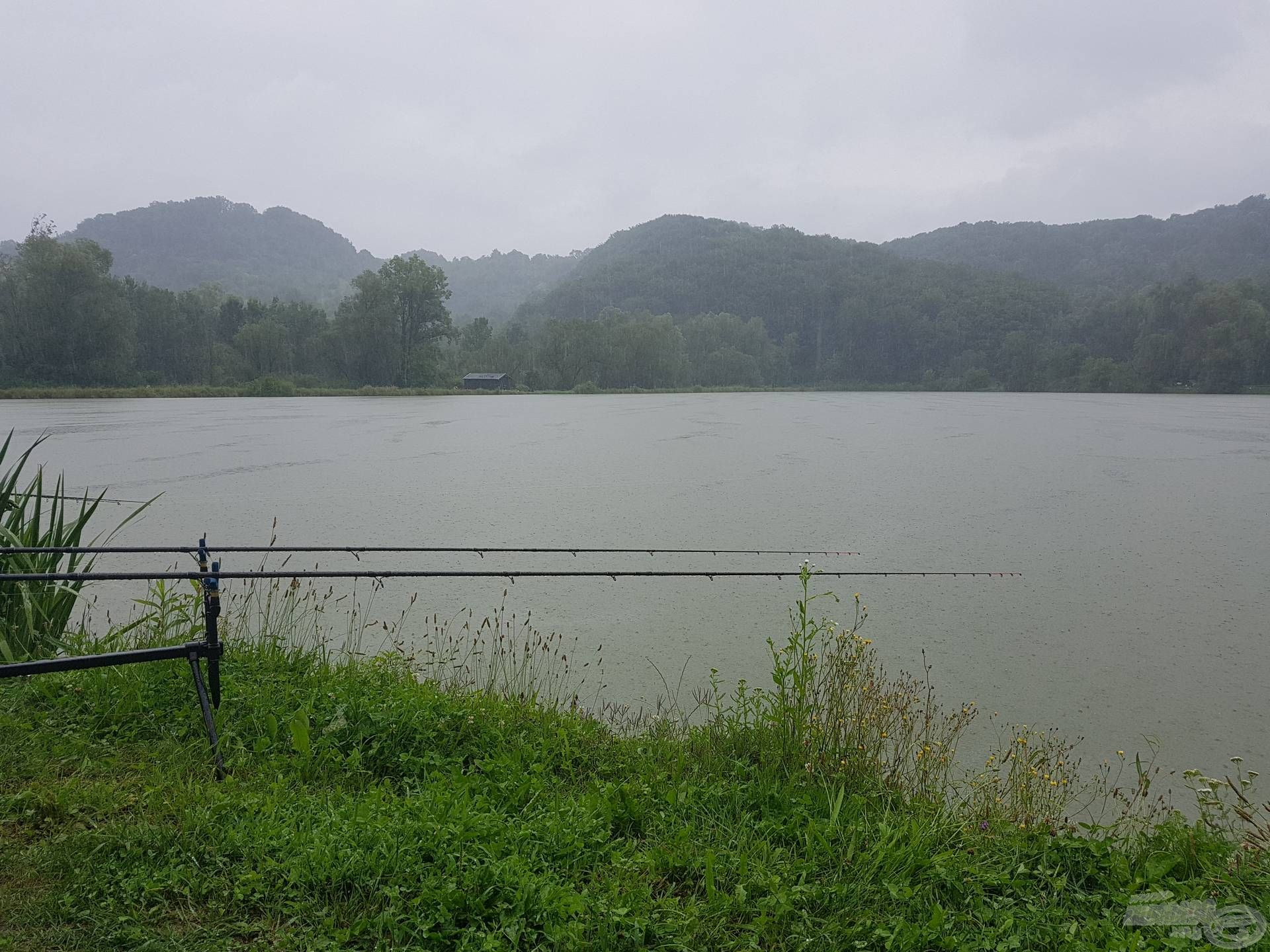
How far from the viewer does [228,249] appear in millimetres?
98125

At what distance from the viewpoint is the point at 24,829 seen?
6.40 feet

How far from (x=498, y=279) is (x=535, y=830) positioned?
4880 inches

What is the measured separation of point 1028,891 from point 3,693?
10.6 ft

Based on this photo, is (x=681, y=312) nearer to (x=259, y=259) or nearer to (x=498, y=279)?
(x=498, y=279)

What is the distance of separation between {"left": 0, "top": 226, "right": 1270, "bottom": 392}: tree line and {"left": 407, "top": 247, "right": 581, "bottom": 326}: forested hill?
704 inches

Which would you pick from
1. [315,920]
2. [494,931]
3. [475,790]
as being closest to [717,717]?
[475,790]

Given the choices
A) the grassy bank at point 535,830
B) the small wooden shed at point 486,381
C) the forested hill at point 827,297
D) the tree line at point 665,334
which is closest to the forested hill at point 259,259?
the forested hill at point 827,297

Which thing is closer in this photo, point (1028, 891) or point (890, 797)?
point (1028, 891)

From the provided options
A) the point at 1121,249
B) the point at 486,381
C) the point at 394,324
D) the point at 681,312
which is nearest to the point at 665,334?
the point at 486,381

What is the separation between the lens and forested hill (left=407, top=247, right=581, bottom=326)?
100625 mm

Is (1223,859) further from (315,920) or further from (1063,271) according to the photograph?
(1063,271)

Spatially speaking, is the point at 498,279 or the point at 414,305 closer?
the point at 414,305

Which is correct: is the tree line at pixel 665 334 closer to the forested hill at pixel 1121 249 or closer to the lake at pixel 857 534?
the forested hill at pixel 1121 249

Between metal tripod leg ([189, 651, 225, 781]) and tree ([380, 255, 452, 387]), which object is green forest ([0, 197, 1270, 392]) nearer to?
tree ([380, 255, 452, 387])
